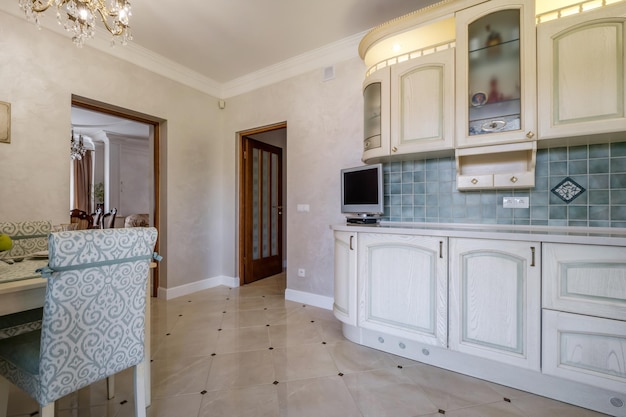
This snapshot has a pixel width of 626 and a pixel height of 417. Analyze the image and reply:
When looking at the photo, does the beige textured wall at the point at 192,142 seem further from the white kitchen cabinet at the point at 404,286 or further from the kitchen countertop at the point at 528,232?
the kitchen countertop at the point at 528,232

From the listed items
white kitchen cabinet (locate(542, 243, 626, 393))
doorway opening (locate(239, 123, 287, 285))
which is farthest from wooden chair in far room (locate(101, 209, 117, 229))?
white kitchen cabinet (locate(542, 243, 626, 393))

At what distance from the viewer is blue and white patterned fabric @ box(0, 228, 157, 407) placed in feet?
3.26

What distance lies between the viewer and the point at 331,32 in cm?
273

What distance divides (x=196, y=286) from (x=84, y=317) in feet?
8.73

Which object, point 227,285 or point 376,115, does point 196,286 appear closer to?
point 227,285

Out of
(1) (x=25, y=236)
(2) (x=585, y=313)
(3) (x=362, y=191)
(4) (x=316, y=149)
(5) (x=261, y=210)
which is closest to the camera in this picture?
(2) (x=585, y=313)

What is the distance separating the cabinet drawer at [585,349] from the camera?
1373 millimetres

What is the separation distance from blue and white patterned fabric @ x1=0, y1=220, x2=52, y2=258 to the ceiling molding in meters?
1.77

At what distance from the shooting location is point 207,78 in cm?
368

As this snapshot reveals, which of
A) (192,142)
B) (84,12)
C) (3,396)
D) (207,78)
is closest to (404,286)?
(3,396)

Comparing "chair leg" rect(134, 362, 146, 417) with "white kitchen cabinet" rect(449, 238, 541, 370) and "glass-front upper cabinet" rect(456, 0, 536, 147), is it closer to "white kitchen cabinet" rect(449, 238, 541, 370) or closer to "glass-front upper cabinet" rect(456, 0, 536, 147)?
"white kitchen cabinet" rect(449, 238, 541, 370)

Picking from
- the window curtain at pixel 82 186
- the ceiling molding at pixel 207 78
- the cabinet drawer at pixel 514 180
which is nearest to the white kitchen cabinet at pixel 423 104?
the cabinet drawer at pixel 514 180

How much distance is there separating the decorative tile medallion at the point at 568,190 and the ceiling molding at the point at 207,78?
6.86 feet

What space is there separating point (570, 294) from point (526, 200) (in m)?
0.74
